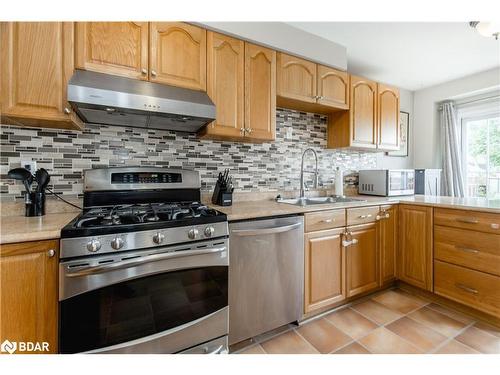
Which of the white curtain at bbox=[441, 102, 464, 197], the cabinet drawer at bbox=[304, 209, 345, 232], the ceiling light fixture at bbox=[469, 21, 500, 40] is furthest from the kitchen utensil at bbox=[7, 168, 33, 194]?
the white curtain at bbox=[441, 102, 464, 197]

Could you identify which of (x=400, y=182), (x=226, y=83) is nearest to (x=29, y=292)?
(x=226, y=83)

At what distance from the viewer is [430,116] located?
11.1ft

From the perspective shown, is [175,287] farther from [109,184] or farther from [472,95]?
[472,95]

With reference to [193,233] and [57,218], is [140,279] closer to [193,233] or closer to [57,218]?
[193,233]

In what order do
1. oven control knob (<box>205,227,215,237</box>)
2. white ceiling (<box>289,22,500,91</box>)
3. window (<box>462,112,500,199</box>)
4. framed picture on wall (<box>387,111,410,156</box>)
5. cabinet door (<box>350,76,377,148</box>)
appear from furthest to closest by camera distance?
1. framed picture on wall (<box>387,111,410,156</box>)
2. window (<box>462,112,500,199</box>)
3. cabinet door (<box>350,76,377,148</box>)
4. white ceiling (<box>289,22,500,91</box>)
5. oven control knob (<box>205,227,215,237</box>)

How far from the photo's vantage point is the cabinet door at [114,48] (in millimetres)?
1310

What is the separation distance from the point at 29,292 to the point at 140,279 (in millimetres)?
423

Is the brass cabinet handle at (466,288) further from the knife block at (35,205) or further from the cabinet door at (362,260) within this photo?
the knife block at (35,205)

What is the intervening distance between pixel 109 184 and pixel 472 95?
4.33m

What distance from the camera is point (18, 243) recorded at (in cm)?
95

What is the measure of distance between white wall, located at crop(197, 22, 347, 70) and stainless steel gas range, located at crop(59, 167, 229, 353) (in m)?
1.37

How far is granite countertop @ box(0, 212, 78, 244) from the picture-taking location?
94 cm

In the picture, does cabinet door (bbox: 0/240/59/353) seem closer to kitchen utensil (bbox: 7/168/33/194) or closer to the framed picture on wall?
kitchen utensil (bbox: 7/168/33/194)
